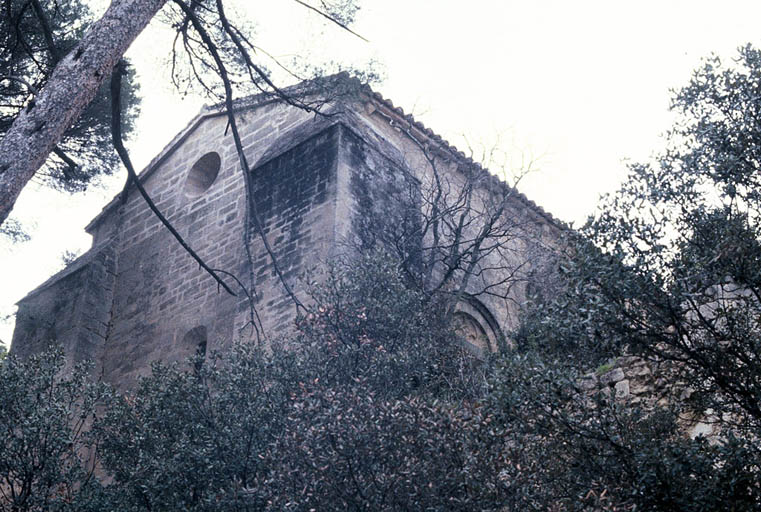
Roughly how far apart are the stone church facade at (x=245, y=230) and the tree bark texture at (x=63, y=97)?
140 inches

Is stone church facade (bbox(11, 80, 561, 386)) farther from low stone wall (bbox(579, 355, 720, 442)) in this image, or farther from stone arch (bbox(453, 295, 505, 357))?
low stone wall (bbox(579, 355, 720, 442))

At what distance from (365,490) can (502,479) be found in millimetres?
A: 979

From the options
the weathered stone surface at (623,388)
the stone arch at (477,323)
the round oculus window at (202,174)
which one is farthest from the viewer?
the round oculus window at (202,174)

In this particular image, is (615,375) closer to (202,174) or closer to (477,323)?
(477,323)

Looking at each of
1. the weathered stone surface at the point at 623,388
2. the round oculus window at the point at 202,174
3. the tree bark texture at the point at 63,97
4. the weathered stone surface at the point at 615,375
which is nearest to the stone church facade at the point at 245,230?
the round oculus window at the point at 202,174

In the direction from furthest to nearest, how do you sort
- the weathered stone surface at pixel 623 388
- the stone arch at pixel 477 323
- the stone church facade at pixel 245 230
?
the stone arch at pixel 477 323, the stone church facade at pixel 245 230, the weathered stone surface at pixel 623 388

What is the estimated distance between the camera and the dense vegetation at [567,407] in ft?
19.0

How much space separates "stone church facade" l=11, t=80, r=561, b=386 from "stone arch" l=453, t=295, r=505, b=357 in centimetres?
3

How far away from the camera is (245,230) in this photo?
10781 millimetres

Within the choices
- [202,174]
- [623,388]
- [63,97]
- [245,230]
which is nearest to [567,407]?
[623,388]

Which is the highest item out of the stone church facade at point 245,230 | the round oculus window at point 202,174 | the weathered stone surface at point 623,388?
the round oculus window at point 202,174

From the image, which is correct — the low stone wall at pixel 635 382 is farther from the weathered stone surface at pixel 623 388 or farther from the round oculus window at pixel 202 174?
the round oculus window at pixel 202 174

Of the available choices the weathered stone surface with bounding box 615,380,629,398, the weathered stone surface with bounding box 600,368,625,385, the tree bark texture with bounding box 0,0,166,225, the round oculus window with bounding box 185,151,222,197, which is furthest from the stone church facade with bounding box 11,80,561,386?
the tree bark texture with bounding box 0,0,166,225

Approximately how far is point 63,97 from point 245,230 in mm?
4331
